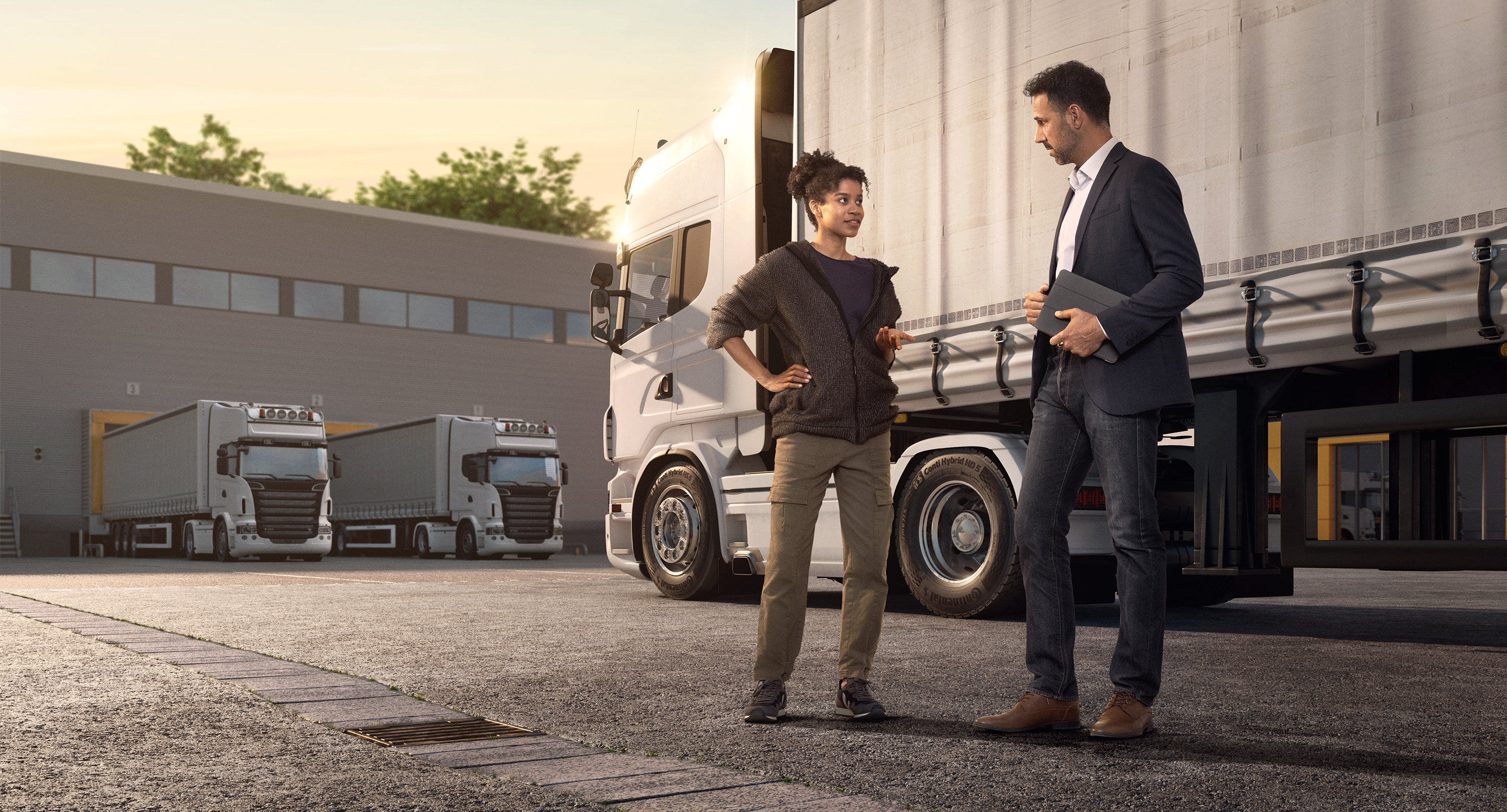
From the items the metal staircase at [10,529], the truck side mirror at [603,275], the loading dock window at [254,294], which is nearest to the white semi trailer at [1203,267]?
the truck side mirror at [603,275]

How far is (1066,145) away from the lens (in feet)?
13.2

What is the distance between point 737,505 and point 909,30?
3.35m

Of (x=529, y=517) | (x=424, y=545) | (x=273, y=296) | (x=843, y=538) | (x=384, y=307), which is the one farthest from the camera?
(x=384, y=307)

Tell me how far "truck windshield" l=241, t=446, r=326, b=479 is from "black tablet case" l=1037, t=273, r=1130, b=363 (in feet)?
75.2

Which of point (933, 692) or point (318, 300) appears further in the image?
point (318, 300)

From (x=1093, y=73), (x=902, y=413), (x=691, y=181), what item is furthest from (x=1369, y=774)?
(x=691, y=181)

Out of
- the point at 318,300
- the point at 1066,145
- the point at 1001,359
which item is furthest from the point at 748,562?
the point at 318,300

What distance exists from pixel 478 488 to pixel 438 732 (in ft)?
74.2

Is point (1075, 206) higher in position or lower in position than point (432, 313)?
lower

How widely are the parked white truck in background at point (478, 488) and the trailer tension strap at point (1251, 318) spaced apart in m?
20.9

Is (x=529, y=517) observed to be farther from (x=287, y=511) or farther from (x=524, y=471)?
(x=287, y=511)

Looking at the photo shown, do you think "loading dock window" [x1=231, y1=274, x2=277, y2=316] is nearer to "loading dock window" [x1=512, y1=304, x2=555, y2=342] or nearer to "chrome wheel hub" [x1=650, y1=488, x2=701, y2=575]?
"loading dock window" [x1=512, y1=304, x2=555, y2=342]

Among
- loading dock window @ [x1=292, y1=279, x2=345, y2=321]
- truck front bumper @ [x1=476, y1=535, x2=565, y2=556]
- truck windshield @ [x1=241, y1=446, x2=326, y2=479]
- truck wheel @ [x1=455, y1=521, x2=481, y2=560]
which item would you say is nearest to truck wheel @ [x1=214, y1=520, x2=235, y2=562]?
truck windshield @ [x1=241, y1=446, x2=326, y2=479]

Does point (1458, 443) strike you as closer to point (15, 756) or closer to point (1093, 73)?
point (1093, 73)
